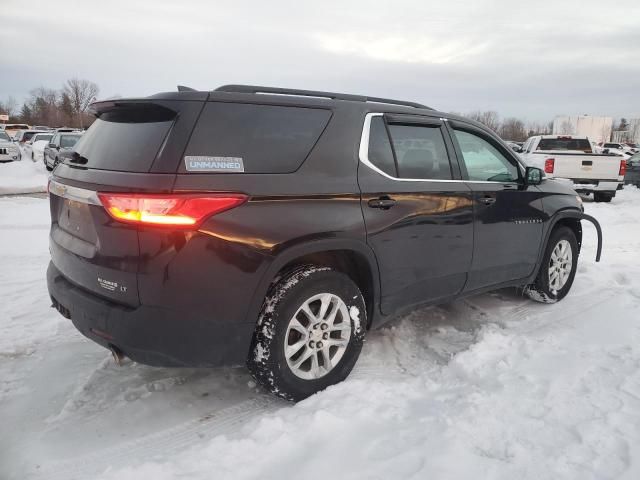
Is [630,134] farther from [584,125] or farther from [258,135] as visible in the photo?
[258,135]

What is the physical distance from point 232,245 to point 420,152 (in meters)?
1.71

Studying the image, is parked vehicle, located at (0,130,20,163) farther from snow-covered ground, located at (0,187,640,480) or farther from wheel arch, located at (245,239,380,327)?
wheel arch, located at (245,239,380,327)

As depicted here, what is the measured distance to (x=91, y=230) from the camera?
260 cm

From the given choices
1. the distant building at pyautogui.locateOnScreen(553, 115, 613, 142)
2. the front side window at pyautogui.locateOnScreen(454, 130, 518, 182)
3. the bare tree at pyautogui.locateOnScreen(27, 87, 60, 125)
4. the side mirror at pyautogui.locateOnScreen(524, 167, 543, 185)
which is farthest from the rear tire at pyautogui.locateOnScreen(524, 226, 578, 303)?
the bare tree at pyautogui.locateOnScreen(27, 87, 60, 125)

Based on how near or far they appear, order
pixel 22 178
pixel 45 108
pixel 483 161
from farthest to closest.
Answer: pixel 45 108
pixel 22 178
pixel 483 161

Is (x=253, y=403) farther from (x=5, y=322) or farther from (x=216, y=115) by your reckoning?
(x=5, y=322)

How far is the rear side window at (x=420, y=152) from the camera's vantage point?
3391 millimetres

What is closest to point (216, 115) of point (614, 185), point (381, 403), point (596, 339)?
point (381, 403)

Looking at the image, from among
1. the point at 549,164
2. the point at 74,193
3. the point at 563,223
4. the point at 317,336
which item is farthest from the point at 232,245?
the point at 549,164

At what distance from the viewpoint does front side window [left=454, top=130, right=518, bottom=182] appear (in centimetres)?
392

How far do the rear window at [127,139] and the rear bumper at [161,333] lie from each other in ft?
2.43

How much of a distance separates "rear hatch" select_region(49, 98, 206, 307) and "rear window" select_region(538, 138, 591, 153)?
15025mm

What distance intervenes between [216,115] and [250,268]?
0.84m

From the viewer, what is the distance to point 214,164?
2527mm
